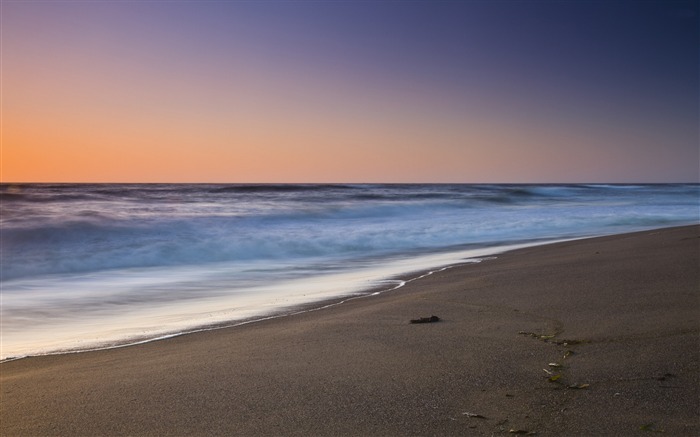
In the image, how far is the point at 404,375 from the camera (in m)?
2.31

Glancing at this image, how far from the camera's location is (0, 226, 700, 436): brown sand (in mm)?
→ 1890

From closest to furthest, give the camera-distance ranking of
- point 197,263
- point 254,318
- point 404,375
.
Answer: point 404,375, point 254,318, point 197,263

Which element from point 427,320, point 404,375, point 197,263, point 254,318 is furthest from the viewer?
point 197,263

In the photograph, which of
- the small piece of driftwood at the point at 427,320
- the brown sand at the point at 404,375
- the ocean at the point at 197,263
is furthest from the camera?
the ocean at the point at 197,263

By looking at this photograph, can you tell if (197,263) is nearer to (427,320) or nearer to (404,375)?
(427,320)

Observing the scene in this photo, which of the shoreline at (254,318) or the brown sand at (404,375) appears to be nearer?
the brown sand at (404,375)

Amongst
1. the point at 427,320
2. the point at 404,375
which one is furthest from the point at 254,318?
the point at 404,375

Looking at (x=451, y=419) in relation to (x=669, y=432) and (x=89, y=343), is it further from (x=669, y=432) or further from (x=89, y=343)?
(x=89, y=343)

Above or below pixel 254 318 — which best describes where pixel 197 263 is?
below

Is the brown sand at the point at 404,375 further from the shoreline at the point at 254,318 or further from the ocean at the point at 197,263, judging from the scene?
the ocean at the point at 197,263

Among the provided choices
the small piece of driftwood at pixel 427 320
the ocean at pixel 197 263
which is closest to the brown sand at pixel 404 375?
the small piece of driftwood at pixel 427 320

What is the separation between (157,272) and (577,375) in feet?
23.2

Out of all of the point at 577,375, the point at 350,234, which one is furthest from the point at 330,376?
the point at 350,234

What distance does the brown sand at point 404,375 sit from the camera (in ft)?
6.20
